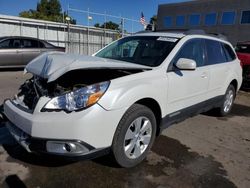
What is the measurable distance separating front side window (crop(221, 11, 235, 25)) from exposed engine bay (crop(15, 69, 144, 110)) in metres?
28.9

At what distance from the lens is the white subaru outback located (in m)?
2.82

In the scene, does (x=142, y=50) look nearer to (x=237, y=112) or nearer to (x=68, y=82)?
(x=68, y=82)

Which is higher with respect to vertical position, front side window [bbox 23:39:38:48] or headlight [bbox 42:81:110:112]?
front side window [bbox 23:39:38:48]

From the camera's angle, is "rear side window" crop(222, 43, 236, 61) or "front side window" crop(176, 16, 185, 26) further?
"front side window" crop(176, 16, 185, 26)

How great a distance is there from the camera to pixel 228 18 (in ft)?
97.1

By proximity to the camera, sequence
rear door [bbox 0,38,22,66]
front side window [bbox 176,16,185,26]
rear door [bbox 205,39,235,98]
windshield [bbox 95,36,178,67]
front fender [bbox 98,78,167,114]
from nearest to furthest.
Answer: front fender [bbox 98,78,167,114], windshield [bbox 95,36,178,67], rear door [bbox 205,39,235,98], rear door [bbox 0,38,22,66], front side window [bbox 176,16,185,26]

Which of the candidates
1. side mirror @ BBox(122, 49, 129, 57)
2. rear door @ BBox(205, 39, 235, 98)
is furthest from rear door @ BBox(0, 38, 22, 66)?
rear door @ BBox(205, 39, 235, 98)

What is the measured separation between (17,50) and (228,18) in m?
24.2

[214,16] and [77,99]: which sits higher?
[214,16]

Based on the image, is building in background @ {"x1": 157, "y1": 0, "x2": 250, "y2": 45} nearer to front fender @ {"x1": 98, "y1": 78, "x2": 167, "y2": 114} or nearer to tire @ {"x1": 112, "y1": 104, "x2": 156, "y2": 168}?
front fender @ {"x1": 98, "y1": 78, "x2": 167, "y2": 114}

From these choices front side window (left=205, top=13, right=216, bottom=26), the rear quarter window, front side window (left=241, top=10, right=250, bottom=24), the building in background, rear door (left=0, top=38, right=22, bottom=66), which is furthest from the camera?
front side window (left=205, top=13, right=216, bottom=26)

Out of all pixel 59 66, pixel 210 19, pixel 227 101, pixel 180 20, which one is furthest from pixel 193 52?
pixel 180 20

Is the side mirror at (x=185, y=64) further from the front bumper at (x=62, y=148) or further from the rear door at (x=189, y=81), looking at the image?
the front bumper at (x=62, y=148)

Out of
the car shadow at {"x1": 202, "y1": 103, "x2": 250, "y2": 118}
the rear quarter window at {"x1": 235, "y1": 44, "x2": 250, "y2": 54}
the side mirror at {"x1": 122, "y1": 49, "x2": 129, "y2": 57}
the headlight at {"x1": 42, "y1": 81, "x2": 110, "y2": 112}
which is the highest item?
the rear quarter window at {"x1": 235, "y1": 44, "x2": 250, "y2": 54}
